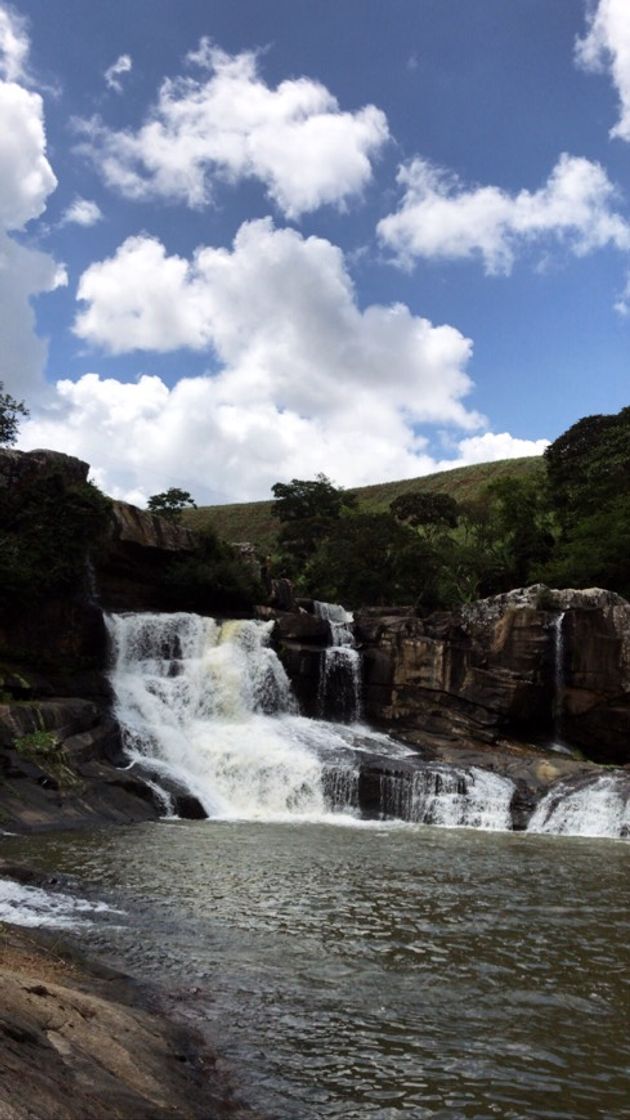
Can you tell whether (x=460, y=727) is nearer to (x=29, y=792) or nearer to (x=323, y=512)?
(x=29, y=792)

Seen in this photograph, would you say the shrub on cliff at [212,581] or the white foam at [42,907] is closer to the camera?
the white foam at [42,907]

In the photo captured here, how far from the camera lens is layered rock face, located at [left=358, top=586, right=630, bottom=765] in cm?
3534

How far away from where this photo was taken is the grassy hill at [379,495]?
11569 cm

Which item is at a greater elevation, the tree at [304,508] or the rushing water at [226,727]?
the tree at [304,508]

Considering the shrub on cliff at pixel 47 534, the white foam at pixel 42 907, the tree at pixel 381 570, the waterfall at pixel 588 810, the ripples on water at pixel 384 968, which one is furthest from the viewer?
the tree at pixel 381 570

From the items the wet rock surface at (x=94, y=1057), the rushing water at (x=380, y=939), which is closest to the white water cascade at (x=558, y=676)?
the rushing water at (x=380, y=939)

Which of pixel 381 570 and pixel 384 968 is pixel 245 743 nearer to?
pixel 384 968

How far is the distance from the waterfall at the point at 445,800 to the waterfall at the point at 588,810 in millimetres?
1150

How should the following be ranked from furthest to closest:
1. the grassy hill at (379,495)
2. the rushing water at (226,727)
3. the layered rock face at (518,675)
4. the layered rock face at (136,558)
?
the grassy hill at (379,495)
the layered rock face at (136,558)
the layered rock face at (518,675)
the rushing water at (226,727)

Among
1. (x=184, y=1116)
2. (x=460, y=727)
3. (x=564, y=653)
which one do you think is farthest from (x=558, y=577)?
(x=184, y=1116)

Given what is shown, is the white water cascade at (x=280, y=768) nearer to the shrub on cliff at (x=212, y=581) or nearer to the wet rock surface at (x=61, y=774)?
the wet rock surface at (x=61, y=774)

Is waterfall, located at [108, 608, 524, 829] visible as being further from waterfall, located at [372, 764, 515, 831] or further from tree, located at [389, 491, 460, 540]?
tree, located at [389, 491, 460, 540]

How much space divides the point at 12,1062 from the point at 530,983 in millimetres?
6426

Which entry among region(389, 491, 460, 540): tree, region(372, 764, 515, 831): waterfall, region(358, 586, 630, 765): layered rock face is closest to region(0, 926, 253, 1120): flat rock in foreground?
region(372, 764, 515, 831): waterfall
